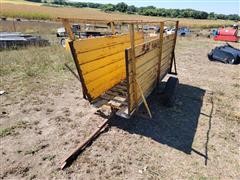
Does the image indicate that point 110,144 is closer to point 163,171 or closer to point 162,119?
point 163,171

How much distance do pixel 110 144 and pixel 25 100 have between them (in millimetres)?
3054

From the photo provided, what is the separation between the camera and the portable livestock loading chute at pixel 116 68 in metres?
4.18

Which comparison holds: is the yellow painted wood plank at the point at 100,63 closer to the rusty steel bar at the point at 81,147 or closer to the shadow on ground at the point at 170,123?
the rusty steel bar at the point at 81,147

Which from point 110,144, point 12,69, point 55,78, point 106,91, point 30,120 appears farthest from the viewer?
point 12,69

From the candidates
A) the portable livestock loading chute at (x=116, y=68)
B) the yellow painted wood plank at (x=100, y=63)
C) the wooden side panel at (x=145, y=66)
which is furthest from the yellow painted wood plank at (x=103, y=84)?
the wooden side panel at (x=145, y=66)

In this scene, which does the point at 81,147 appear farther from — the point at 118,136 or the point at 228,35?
the point at 228,35

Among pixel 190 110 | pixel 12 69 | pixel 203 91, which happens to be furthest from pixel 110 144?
pixel 12 69

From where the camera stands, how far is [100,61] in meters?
5.05

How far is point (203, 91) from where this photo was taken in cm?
725

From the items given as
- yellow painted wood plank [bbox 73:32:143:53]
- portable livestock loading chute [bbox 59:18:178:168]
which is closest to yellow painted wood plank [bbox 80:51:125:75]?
portable livestock loading chute [bbox 59:18:178:168]

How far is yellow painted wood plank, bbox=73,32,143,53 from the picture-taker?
4289mm

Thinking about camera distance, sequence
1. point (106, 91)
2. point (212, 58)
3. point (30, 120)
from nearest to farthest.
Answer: point (30, 120), point (106, 91), point (212, 58)

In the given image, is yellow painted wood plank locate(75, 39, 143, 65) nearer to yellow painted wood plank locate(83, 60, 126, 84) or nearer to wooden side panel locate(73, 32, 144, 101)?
wooden side panel locate(73, 32, 144, 101)

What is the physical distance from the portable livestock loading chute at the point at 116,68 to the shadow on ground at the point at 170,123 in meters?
0.32
